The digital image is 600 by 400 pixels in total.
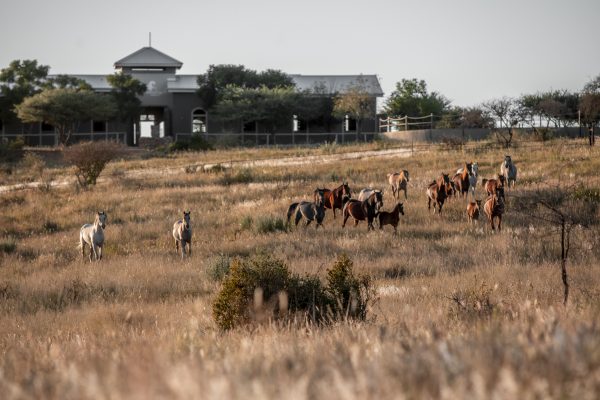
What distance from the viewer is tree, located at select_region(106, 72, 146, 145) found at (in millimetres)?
66250

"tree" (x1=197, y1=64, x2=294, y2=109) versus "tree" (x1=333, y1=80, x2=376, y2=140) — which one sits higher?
"tree" (x1=197, y1=64, x2=294, y2=109)

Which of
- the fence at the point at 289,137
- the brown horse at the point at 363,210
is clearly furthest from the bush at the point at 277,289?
the fence at the point at 289,137

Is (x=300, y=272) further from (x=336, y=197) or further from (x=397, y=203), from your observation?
(x=397, y=203)

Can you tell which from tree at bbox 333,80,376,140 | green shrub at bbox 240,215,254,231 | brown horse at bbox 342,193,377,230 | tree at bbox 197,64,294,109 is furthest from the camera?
tree at bbox 197,64,294,109

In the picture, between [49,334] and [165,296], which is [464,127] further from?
[49,334]

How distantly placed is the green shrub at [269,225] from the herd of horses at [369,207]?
1.01 feet

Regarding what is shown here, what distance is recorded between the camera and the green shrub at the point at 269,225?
20.5 meters

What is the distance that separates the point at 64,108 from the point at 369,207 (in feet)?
154

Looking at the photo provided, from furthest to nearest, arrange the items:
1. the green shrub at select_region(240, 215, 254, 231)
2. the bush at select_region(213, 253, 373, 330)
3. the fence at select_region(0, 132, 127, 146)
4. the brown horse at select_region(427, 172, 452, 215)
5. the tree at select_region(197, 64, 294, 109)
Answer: the tree at select_region(197, 64, 294, 109) < the fence at select_region(0, 132, 127, 146) < the brown horse at select_region(427, 172, 452, 215) < the green shrub at select_region(240, 215, 254, 231) < the bush at select_region(213, 253, 373, 330)

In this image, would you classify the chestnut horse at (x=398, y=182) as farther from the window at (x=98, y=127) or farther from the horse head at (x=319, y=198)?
the window at (x=98, y=127)

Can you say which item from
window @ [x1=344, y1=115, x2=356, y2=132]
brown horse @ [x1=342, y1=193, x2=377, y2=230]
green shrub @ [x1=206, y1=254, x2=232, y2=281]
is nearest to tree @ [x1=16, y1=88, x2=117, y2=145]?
window @ [x1=344, y1=115, x2=356, y2=132]

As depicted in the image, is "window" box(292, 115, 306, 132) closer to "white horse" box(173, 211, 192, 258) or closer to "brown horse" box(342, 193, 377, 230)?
"brown horse" box(342, 193, 377, 230)

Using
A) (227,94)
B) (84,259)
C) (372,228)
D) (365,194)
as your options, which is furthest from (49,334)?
(227,94)

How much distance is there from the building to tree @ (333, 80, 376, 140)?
1407mm
